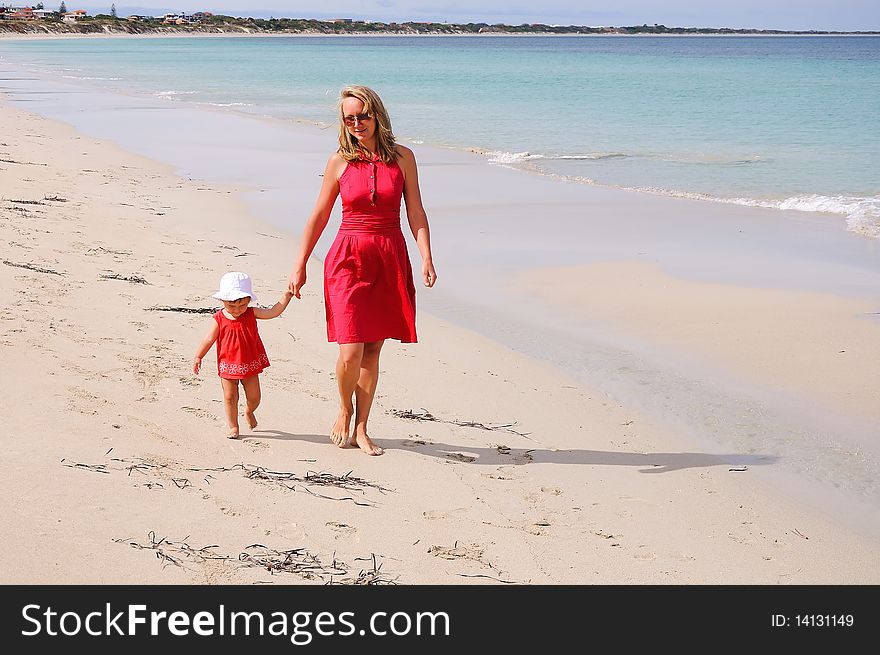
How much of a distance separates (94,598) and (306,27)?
19832 centimetres

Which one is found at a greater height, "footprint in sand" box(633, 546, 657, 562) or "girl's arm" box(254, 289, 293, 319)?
"girl's arm" box(254, 289, 293, 319)

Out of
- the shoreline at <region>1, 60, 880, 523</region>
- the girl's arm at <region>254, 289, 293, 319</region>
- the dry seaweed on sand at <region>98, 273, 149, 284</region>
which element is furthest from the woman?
the dry seaweed on sand at <region>98, 273, 149, 284</region>

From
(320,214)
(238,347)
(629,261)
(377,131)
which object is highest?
(377,131)

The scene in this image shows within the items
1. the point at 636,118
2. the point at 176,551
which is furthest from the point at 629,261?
the point at 636,118

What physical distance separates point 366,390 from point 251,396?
576mm

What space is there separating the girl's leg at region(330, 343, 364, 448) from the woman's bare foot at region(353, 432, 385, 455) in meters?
0.07

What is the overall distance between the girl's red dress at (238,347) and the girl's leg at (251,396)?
5 cm

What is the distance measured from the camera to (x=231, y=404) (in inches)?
190

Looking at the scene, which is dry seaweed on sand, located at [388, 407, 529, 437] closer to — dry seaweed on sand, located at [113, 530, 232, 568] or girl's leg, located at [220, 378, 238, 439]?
girl's leg, located at [220, 378, 238, 439]

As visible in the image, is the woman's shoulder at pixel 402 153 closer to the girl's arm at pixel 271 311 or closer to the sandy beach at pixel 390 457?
the girl's arm at pixel 271 311

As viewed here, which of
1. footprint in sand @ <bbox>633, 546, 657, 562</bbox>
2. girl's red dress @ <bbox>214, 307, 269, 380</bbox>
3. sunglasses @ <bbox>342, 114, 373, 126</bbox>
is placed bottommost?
footprint in sand @ <bbox>633, 546, 657, 562</bbox>

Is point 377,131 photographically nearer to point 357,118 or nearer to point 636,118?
point 357,118

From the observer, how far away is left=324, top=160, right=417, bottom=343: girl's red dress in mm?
4594

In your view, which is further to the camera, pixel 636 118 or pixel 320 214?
pixel 636 118
